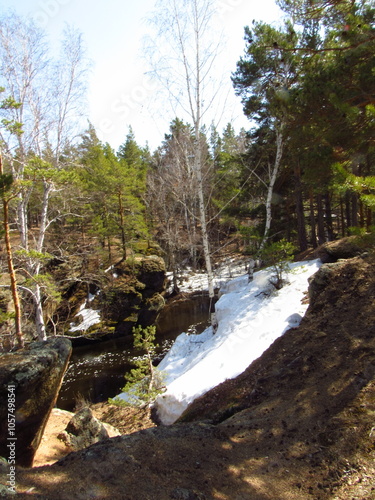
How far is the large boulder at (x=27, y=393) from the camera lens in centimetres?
404

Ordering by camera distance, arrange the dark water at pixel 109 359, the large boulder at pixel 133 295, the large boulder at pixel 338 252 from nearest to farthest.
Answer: the large boulder at pixel 338 252 < the dark water at pixel 109 359 < the large boulder at pixel 133 295

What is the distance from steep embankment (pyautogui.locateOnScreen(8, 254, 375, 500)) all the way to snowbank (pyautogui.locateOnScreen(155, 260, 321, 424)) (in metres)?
1.65

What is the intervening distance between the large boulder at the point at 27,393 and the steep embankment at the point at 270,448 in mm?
1674

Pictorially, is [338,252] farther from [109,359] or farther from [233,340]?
[109,359]

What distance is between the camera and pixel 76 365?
45.2 feet

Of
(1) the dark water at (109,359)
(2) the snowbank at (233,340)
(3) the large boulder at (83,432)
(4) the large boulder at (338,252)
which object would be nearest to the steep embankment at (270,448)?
(2) the snowbank at (233,340)

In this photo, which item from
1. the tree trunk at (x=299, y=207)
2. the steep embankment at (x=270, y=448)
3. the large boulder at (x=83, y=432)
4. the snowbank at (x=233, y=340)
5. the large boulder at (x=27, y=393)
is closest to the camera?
the steep embankment at (x=270, y=448)

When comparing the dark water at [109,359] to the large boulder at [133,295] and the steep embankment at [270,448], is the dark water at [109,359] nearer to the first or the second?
the large boulder at [133,295]

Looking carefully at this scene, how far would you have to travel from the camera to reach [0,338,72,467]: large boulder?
13.3ft

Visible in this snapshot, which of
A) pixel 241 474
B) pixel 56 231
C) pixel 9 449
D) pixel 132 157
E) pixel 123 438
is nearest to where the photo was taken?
pixel 241 474

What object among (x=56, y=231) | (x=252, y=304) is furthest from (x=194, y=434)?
(x=56, y=231)

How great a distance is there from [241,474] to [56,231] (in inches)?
861

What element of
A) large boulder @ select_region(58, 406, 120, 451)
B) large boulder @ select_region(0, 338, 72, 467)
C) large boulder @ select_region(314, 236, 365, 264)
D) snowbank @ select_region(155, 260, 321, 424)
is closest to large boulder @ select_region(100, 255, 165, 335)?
snowbank @ select_region(155, 260, 321, 424)

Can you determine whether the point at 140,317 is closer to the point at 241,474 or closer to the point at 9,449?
the point at 9,449
